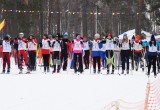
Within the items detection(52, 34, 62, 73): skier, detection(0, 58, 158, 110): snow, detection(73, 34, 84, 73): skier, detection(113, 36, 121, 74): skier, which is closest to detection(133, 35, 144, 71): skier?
detection(113, 36, 121, 74): skier

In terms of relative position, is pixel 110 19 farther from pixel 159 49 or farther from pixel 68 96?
pixel 68 96

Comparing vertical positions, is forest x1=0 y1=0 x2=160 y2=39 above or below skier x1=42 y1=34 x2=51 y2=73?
above

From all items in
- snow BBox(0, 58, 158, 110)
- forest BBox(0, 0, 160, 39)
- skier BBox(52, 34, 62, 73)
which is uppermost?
forest BBox(0, 0, 160, 39)

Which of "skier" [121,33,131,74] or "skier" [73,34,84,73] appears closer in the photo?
"skier" [73,34,84,73]

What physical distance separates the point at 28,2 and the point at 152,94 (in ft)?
130

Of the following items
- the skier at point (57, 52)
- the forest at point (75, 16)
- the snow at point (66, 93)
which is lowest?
the snow at point (66, 93)

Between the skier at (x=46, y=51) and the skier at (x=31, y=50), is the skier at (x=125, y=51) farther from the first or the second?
the skier at (x=31, y=50)

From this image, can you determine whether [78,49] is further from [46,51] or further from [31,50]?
[31,50]

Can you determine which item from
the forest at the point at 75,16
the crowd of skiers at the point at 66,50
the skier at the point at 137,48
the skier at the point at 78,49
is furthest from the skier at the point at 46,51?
Result: the forest at the point at 75,16

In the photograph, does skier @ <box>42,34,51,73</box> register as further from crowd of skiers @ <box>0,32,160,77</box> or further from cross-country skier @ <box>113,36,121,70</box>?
cross-country skier @ <box>113,36,121,70</box>

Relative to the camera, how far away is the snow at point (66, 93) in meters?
12.1

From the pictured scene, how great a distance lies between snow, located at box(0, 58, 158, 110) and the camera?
39.6 ft

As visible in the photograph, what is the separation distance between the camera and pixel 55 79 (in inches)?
745

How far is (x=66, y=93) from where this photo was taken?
14.4m
